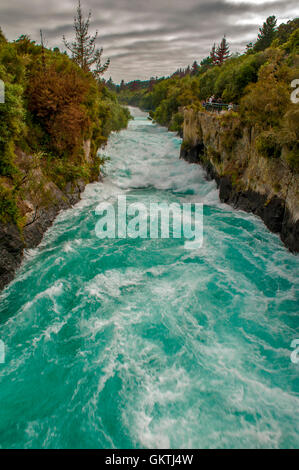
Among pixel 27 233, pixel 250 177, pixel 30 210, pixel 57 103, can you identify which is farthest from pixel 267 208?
pixel 57 103

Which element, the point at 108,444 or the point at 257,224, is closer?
the point at 108,444

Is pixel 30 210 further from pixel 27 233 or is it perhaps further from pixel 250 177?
pixel 250 177

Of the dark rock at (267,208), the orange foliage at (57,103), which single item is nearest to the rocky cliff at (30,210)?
the orange foliage at (57,103)

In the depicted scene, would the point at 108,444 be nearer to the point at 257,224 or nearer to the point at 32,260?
the point at 32,260

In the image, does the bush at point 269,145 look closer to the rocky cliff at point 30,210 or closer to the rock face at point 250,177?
the rock face at point 250,177

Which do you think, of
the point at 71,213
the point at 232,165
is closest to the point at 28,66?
the point at 71,213

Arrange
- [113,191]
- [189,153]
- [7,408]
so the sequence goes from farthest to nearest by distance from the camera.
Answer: [189,153] < [113,191] < [7,408]

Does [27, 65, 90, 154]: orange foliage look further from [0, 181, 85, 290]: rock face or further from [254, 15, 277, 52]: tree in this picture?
[254, 15, 277, 52]: tree
